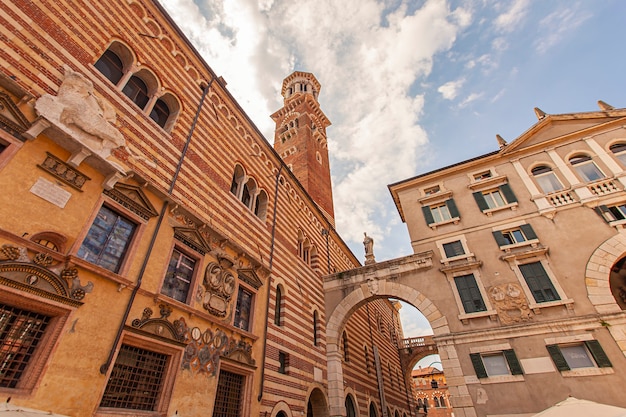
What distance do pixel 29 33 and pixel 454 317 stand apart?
15136 millimetres

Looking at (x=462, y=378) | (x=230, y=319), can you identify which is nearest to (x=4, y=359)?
(x=230, y=319)

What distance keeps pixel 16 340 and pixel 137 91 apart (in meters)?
6.57


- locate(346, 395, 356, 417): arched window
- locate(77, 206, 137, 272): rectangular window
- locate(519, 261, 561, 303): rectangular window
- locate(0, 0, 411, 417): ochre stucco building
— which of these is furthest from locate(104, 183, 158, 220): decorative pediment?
locate(519, 261, 561, 303): rectangular window

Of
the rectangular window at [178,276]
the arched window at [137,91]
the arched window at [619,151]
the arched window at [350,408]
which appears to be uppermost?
the arched window at [619,151]

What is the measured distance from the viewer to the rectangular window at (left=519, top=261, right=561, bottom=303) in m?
11.2

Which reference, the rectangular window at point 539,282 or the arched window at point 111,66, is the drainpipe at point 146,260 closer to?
the arched window at point 111,66

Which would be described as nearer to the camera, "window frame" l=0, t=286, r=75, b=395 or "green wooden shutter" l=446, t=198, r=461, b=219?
"window frame" l=0, t=286, r=75, b=395

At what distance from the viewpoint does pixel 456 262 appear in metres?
13.2

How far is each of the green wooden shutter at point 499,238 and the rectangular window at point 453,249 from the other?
1.42 m

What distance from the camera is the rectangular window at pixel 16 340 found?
4.29 meters

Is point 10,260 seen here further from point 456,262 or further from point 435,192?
point 435,192

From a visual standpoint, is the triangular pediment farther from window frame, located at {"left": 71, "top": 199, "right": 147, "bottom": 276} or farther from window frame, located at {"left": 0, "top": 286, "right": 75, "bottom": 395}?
window frame, located at {"left": 0, "top": 286, "right": 75, "bottom": 395}

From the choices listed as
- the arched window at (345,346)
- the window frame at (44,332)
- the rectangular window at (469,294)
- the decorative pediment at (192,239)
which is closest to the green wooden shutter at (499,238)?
the rectangular window at (469,294)

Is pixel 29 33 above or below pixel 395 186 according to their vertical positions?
below
